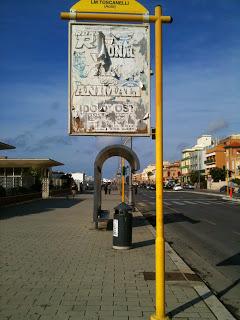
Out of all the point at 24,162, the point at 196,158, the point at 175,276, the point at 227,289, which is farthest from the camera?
the point at 196,158

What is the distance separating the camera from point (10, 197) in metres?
29.2

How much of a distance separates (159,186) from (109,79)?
5.25 feet

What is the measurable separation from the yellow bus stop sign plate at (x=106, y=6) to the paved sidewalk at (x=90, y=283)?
3836mm

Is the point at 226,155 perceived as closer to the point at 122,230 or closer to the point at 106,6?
the point at 122,230

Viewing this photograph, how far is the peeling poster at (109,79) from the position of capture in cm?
602

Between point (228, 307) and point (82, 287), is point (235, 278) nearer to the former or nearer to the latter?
point (228, 307)

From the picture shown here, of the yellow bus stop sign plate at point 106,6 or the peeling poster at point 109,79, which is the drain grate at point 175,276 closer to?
the peeling poster at point 109,79

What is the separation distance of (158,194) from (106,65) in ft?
6.08

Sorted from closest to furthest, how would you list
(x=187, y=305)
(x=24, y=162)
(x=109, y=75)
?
(x=109, y=75)
(x=187, y=305)
(x=24, y=162)

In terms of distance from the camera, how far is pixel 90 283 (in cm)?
727

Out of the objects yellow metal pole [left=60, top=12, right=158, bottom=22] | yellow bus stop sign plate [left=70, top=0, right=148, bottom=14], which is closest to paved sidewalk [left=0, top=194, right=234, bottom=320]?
yellow metal pole [left=60, top=12, right=158, bottom=22]

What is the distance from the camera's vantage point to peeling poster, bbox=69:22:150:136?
602 centimetres

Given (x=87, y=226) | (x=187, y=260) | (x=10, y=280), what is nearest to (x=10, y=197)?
(x=87, y=226)

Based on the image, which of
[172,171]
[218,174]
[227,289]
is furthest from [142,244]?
[172,171]
